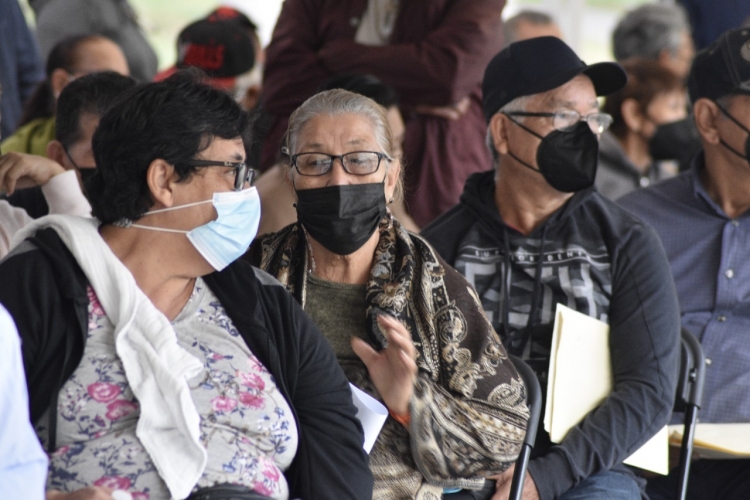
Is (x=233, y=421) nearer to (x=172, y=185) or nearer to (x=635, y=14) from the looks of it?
(x=172, y=185)

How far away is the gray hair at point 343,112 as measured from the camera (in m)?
2.98

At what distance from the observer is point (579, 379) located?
10.6ft

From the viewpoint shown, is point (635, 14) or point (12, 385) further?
point (635, 14)

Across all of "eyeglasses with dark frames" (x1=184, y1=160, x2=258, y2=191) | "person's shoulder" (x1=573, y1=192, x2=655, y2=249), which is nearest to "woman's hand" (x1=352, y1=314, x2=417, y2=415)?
"eyeglasses with dark frames" (x1=184, y1=160, x2=258, y2=191)

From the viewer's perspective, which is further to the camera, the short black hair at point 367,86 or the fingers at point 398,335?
the short black hair at point 367,86

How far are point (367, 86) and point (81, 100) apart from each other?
1154mm

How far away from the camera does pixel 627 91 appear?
6.00m

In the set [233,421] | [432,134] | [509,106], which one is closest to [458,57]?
[432,134]

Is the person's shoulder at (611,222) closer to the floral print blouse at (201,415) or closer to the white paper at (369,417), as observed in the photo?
the white paper at (369,417)

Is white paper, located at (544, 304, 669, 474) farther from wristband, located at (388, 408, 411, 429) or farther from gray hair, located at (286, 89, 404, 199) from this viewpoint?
gray hair, located at (286, 89, 404, 199)

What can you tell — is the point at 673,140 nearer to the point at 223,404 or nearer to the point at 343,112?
the point at 343,112

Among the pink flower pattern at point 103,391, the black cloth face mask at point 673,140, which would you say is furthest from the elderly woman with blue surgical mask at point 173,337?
the black cloth face mask at point 673,140

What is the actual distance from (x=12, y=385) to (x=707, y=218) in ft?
9.50

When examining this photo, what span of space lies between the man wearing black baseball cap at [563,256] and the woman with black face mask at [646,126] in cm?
239
